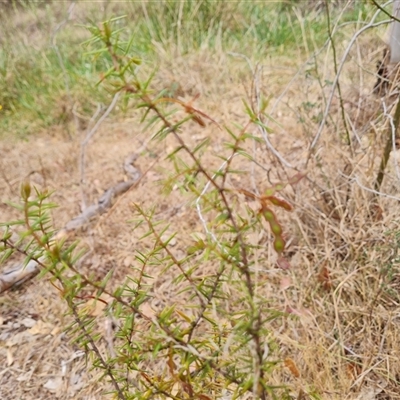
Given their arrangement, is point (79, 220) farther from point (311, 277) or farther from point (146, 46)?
point (146, 46)

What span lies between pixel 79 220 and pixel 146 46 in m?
2.11

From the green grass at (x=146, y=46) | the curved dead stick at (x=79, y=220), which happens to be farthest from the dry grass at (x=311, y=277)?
the green grass at (x=146, y=46)

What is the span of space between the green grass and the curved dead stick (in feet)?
→ 3.40

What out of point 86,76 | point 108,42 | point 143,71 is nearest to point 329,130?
point 108,42

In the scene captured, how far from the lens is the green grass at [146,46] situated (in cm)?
349

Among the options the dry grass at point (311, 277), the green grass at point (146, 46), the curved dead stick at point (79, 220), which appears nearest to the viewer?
the dry grass at point (311, 277)

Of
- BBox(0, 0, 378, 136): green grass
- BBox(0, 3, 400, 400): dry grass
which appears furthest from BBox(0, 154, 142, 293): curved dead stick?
BBox(0, 0, 378, 136): green grass

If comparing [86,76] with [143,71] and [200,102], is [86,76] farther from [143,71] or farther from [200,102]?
[200,102]

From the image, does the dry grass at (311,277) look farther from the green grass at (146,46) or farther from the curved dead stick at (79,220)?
the green grass at (146,46)

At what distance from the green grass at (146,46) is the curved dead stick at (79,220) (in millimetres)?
1035

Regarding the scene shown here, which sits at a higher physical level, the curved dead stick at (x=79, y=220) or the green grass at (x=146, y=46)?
the green grass at (x=146, y=46)

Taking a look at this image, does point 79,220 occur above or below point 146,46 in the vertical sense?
below

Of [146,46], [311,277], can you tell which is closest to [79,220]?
[311,277]

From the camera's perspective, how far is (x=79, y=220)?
2244 mm
